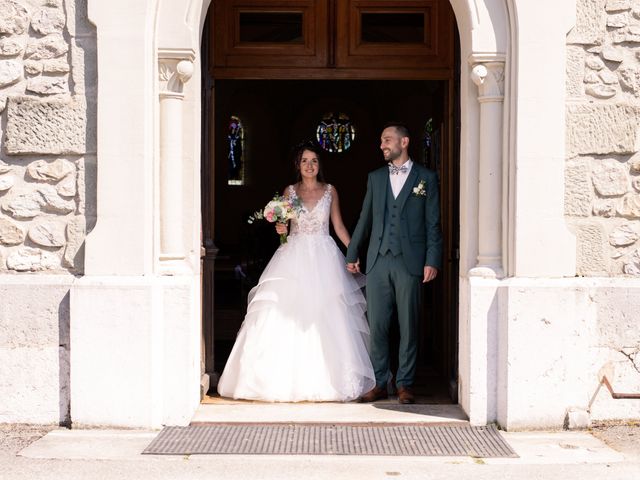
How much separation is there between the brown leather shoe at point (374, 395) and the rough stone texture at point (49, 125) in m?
2.67

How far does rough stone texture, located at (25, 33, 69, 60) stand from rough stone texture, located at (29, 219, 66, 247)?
3.45 feet

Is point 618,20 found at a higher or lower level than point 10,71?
higher

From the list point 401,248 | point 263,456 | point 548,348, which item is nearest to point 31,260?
point 263,456

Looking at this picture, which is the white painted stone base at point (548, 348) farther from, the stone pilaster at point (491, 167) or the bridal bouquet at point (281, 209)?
the bridal bouquet at point (281, 209)

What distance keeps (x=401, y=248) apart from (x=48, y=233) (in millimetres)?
2460

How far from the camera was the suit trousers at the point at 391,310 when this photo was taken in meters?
7.02

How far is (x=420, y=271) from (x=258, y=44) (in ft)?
6.99

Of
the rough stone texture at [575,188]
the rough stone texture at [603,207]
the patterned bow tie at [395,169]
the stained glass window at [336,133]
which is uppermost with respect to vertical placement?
the stained glass window at [336,133]

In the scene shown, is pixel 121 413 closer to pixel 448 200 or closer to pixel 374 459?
pixel 374 459

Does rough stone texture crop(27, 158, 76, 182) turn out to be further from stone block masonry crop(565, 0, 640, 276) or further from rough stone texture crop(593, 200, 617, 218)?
rough stone texture crop(593, 200, 617, 218)

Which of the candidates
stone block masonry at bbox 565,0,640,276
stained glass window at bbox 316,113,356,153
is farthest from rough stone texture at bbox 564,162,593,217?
stained glass window at bbox 316,113,356,153

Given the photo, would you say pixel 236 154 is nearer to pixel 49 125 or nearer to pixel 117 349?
pixel 49 125

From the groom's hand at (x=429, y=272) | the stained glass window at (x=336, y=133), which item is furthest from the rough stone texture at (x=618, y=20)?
the stained glass window at (x=336, y=133)

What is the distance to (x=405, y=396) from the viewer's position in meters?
6.93
